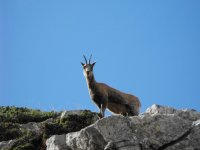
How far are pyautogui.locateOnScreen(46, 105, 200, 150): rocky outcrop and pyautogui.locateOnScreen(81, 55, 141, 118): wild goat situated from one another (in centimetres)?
637

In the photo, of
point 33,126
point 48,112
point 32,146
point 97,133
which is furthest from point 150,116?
point 48,112

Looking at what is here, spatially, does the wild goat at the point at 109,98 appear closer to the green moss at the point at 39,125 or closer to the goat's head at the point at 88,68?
the goat's head at the point at 88,68

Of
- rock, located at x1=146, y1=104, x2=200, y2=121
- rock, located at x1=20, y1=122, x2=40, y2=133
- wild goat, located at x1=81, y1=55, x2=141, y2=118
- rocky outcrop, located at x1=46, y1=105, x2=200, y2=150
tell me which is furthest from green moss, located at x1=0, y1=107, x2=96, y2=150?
rock, located at x1=146, y1=104, x2=200, y2=121

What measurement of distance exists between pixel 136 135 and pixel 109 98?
8420mm

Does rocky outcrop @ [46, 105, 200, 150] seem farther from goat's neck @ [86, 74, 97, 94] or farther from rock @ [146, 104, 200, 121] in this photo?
goat's neck @ [86, 74, 97, 94]

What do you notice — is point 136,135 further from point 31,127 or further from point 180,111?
point 31,127

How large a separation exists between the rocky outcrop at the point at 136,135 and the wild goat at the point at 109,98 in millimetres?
6369

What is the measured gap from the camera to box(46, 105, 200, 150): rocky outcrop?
54.7 feet

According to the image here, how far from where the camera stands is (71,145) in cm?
1695

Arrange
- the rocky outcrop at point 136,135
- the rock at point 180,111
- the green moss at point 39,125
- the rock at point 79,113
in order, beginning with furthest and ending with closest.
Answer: the rock at point 79,113
the green moss at point 39,125
the rock at point 180,111
the rocky outcrop at point 136,135

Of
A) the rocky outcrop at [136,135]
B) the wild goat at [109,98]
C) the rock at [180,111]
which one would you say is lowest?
the rocky outcrop at [136,135]

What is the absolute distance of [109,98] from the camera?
25.2 m

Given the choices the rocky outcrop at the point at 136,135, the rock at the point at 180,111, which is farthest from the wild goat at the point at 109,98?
the rocky outcrop at the point at 136,135

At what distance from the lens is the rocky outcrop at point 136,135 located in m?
16.7
